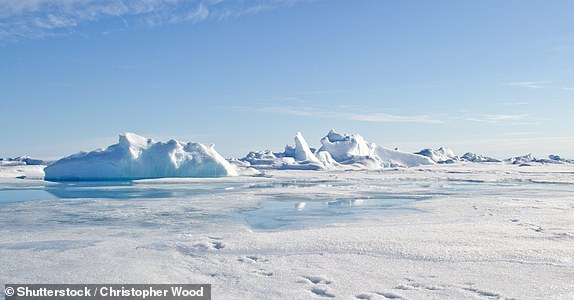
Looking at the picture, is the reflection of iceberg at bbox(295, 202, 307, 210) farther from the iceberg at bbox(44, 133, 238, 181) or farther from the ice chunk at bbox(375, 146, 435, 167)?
the ice chunk at bbox(375, 146, 435, 167)

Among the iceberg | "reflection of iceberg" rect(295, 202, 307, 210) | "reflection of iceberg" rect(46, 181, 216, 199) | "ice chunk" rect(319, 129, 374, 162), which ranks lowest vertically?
"reflection of iceberg" rect(295, 202, 307, 210)

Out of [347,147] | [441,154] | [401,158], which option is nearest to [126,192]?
[347,147]

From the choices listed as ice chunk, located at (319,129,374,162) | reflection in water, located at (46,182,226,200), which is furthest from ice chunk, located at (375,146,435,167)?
reflection in water, located at (46,182,226,200)

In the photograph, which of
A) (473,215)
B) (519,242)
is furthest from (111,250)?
(473,215)

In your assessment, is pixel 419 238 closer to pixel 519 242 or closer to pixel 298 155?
pixel 519 242

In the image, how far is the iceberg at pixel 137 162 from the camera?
24.9 meters

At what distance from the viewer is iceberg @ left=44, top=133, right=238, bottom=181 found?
2491 centimetres

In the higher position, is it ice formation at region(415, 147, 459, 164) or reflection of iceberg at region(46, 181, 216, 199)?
ice formation at region(415, 147, 459, 164)

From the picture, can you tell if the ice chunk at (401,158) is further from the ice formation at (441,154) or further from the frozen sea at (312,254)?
the frozen sea at (312,254)

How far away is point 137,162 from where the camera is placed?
25.3 meters

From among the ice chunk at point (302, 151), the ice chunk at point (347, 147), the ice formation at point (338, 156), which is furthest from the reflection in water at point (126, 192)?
the ice chunk at point (347, 147)

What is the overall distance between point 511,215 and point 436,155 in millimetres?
61896

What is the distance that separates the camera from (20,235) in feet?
22.2

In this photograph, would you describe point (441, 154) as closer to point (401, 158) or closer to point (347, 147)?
point (401, 158)
